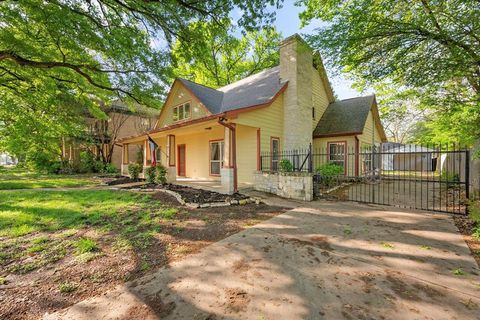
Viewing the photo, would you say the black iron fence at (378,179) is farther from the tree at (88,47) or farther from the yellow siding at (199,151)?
the tree at (88,47)

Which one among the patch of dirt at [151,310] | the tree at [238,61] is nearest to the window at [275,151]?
the patch of dirt at [151,310]

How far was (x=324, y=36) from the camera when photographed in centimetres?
682

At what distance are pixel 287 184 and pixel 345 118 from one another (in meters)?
8.44

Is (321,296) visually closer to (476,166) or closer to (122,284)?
(122,284)

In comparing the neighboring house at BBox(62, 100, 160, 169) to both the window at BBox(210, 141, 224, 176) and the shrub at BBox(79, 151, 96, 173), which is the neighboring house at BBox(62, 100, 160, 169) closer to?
the shrub at BBox(79, 151, 96, 173)

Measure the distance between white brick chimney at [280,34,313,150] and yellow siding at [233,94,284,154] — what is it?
42cm

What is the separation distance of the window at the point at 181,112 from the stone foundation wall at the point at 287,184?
720cm

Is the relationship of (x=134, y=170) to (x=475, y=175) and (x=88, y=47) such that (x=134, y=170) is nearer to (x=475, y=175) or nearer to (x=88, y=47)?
(x=88, y=47)

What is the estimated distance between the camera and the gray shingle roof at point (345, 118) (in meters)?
12.9

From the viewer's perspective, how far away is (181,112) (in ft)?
47.2

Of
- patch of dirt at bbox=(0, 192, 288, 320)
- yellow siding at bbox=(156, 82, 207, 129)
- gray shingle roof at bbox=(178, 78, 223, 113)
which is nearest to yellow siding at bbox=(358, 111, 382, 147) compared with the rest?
gray shingle roof at bbox=(178, 78, 223, 113)

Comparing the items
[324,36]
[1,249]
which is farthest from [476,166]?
[1,249]

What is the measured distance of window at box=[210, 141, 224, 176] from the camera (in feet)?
40.9

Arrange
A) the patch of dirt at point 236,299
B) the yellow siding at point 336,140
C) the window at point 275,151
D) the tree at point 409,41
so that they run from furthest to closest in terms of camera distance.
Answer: the yellow siding at point 336,140 < the window at point 275,151 < the tree at point 409,41 < the patch of dirt at point 236,299
